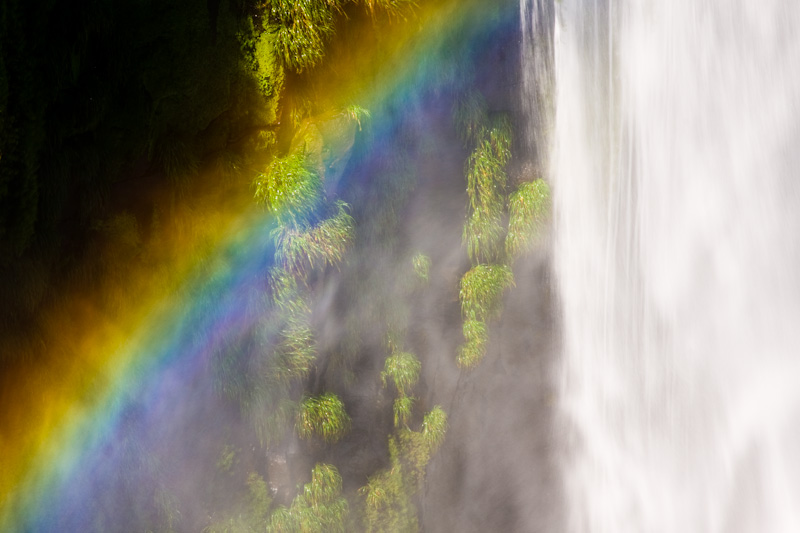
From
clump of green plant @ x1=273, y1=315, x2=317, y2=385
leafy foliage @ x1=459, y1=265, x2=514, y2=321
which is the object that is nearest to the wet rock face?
clump of green plant @ x1=273, y1=315, x2=317, y2=385

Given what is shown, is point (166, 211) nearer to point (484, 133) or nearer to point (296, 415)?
point (296, 415)

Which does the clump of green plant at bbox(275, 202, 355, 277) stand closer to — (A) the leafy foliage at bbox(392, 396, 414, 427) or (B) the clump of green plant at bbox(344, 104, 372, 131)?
(B) the clump of green plant at bbox(344, 104, 372, 131)

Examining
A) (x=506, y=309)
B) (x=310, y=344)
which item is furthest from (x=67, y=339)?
(x=506, y=309)

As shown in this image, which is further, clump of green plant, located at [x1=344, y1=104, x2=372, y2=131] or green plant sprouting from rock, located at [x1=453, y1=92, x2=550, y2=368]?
green plant sprouting from rock, located at [x1=453, y1=92, x2=550, y2=368]

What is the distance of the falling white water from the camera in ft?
17.4

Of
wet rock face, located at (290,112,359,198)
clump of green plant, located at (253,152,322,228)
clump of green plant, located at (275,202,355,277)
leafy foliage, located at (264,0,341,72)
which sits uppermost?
leafy foliage, located at (264,0,341,72)

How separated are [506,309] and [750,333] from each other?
6.79ft

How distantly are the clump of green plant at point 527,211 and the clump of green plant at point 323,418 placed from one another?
2.12m

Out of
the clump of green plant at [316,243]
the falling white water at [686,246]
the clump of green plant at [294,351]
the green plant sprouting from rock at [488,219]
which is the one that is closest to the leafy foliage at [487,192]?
the green plant sprouting from rock at [488,219]

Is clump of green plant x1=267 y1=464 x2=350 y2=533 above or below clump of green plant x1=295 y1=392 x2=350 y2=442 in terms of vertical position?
below

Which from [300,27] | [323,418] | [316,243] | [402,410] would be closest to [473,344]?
[402,410]

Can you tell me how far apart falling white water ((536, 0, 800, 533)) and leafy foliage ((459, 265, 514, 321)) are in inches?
24.5

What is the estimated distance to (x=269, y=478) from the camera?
19.2 ft

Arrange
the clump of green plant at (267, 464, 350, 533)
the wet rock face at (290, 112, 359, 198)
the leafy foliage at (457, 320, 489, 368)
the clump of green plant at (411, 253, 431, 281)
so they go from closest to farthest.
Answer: the wet rock face at (290, 112, 359, 198), the clump of green plant at (267, 464, 350, 533), the clump of green plant at (411, 253, 431, 281), the leafy foliage at (457, 320, 489, 368)
